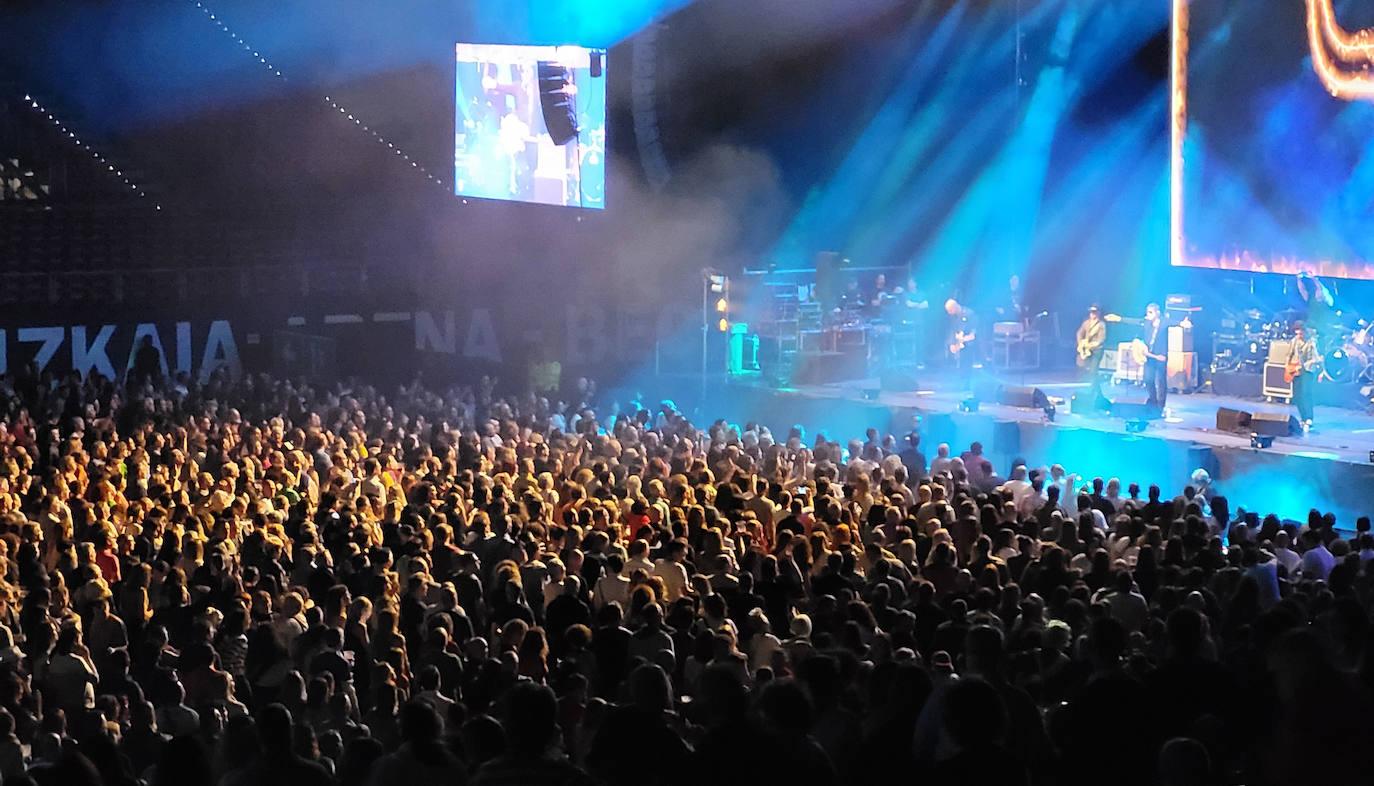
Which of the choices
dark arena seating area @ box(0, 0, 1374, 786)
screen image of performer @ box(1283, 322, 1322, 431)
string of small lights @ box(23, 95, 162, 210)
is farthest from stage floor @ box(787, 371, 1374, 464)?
Result: string of small lights @ box(23, 95, 162, 210)

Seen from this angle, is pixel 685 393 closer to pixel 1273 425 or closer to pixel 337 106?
pixel 1273 425

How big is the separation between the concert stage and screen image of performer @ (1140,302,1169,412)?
0.29 meters

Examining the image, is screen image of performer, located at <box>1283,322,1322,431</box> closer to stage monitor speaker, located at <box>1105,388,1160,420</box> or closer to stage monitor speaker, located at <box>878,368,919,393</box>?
stage monitor speaker, located at <box>1105,388,1160,420</box>

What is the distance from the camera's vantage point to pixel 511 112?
2570 cm

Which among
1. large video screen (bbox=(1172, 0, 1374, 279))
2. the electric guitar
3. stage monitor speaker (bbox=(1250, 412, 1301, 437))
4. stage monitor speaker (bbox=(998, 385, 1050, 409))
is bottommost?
stage monitor speaker (bbox=(1250, 412, 1301, 437))

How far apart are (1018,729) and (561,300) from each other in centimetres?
2067

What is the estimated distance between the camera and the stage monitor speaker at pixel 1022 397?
19.4 metres

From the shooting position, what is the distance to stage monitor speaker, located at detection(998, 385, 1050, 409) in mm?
19375

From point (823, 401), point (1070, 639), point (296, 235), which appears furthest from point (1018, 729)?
point (296, 235)

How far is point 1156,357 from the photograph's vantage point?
62.4 ft

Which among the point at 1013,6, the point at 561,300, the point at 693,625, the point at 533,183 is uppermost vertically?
the point at 1013,6

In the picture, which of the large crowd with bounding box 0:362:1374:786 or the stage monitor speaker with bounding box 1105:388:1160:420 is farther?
the stage monitor speaker with bounding box 1105:388:1160:420

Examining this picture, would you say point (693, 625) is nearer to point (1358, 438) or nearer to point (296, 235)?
point (1358, 438)

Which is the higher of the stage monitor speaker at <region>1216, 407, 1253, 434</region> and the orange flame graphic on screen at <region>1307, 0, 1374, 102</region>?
the orange flame graphic on screen at <region>1307, 0, 1374, 102</region>
